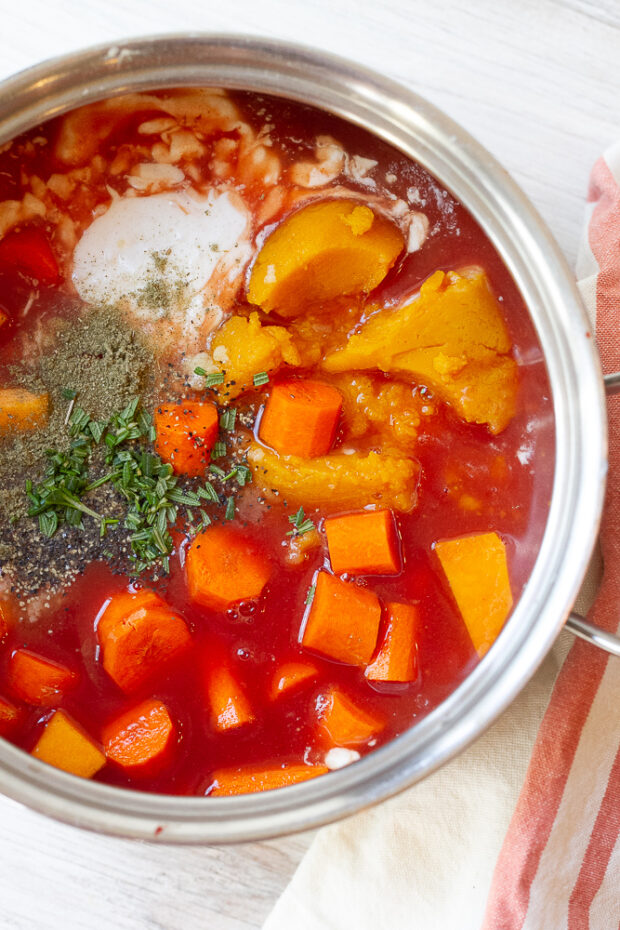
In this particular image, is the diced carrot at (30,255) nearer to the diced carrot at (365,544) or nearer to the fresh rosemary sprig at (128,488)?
the fresh rosemary sprig at (128,488)

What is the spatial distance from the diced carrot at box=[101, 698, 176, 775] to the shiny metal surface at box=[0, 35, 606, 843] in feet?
0.54

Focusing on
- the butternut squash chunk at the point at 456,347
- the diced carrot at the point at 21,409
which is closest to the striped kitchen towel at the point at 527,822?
the butternut squash chunk at the point at 456,347

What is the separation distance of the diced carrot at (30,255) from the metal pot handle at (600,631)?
111 cm

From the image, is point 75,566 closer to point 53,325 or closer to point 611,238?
point 53,325

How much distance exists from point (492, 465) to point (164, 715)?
82 cm

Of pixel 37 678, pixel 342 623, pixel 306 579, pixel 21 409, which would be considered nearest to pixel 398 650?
pixel 342 623

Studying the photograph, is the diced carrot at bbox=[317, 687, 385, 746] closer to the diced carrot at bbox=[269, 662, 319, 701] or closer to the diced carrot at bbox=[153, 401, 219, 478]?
the diced carrot at bbox=[269, 662, 319, 701]

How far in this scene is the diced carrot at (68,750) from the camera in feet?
5.04

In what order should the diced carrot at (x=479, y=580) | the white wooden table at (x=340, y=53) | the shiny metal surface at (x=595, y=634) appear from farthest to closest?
1. the white wooden table at (x=340, y=53)
2. the diced carrot at (x=479, y=580)
3. the shiny metal surface at (x=595, y=634)

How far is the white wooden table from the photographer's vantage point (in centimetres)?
169

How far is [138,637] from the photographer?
1554 millimetres

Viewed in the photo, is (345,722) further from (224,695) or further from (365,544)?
(365,544)

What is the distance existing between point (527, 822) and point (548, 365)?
35.1 inches

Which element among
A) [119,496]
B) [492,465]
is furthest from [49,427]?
[492,465]
